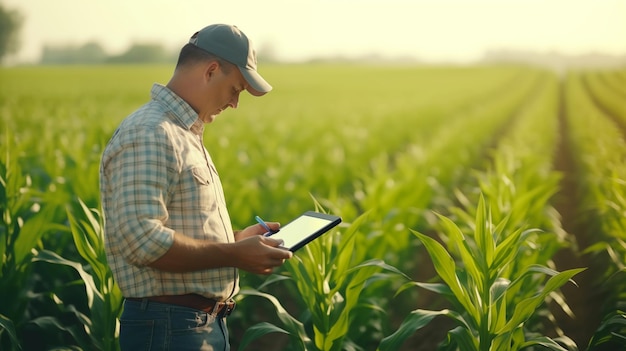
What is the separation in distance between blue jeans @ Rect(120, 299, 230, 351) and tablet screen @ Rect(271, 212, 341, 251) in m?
0.43

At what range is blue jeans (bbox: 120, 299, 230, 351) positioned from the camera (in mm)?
2418

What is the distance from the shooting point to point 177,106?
247 cm

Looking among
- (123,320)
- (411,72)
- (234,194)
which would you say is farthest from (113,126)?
(411,72)

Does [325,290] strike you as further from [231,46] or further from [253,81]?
[231,46]

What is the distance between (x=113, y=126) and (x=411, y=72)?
65.9 m

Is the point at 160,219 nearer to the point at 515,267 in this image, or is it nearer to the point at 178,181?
the point at 178,181

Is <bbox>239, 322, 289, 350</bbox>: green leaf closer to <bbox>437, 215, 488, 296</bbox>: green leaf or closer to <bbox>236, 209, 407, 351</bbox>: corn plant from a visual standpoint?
<bbox>236, 209, 407, 351</bbox>: corn plant

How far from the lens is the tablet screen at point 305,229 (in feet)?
8.13

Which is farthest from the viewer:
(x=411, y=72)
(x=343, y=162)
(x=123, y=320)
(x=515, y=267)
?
(x=411, y=72)

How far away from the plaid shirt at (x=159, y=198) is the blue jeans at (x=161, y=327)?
6 centimetres

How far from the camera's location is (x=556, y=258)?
750 centimetres

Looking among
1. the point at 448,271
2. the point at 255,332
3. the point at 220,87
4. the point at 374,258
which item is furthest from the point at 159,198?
the point at 374,258

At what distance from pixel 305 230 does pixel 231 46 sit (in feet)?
2.50

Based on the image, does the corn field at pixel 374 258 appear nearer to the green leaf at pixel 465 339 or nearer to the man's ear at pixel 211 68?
the green leaf at pixel 465 339
